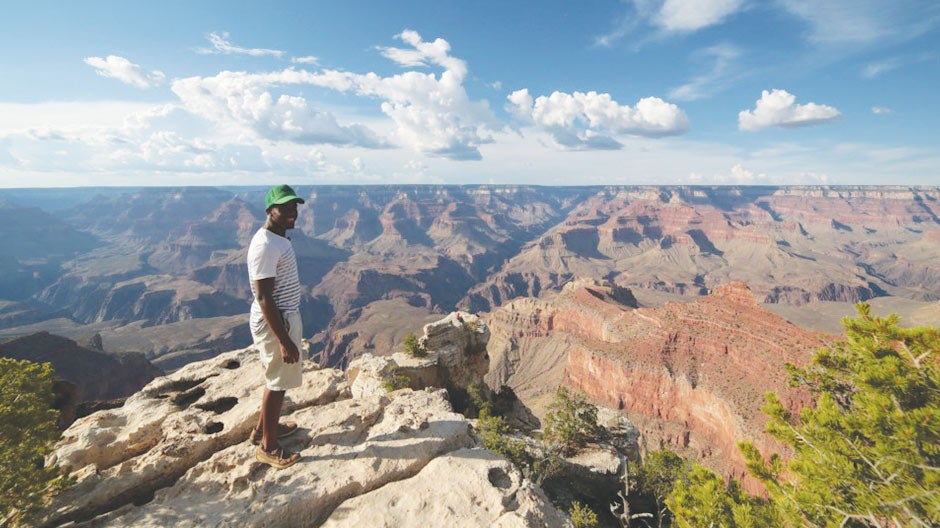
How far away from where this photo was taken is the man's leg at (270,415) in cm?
621

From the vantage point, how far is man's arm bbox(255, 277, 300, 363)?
18.4 ft

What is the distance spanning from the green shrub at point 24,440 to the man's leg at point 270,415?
2635mm

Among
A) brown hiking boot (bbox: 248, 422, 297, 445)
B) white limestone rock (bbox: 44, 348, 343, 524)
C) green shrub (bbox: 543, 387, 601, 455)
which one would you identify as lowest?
green shrub (bbox: 543, 387, 601, 455)

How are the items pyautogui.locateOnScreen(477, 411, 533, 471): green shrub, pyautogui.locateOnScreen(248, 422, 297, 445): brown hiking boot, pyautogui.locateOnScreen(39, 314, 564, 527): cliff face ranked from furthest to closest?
pyautogui.locateOnScreen(477, 411, 533, 471): green shrub
pyautogui.locateOnScreen(248, 422, 297, 445): brown hiking boot
pyautogui.locateOnScreen(39, 314, 564, 527): cliff face

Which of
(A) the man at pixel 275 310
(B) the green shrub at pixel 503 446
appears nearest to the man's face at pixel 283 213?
(A) the man at pixel 275 310

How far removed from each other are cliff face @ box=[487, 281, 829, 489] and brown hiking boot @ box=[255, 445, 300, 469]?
44769mm

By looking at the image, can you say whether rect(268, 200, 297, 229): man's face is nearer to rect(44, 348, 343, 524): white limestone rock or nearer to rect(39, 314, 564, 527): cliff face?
rect(39, 314, 564, 527): cliff face

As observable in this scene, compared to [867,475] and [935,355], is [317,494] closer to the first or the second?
[867,475]

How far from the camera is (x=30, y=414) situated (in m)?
6.60

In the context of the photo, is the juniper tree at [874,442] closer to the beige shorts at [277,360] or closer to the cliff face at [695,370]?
the beige shorts at [277,360]

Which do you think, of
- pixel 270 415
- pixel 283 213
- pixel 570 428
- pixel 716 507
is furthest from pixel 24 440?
pixel 570 428

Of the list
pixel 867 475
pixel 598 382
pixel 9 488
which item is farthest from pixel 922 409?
pixel 598 382

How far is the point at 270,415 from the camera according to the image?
633 centimetres

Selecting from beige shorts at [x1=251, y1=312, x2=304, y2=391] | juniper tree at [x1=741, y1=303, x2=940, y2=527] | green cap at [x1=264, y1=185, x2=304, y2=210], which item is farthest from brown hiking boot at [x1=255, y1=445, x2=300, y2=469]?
juniper tree at [x1=741, y1=303, x2=940, y2=527]
